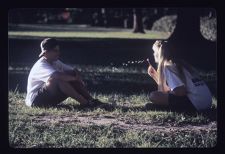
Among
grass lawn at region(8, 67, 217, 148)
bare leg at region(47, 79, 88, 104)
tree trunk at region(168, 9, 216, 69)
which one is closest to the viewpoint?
grass lawn at region(8, 67, 217, 148)

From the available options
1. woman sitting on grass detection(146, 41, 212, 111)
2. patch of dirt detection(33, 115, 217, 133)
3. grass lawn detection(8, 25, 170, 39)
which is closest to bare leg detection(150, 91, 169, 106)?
woman sitting on grass detection(146, 41, 212, 111)

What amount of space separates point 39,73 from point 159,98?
1.09 m

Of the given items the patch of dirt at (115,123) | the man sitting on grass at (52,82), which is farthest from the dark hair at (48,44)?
the patch of dirt at (115,123)

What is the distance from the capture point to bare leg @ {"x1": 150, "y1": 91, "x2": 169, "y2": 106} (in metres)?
5.66

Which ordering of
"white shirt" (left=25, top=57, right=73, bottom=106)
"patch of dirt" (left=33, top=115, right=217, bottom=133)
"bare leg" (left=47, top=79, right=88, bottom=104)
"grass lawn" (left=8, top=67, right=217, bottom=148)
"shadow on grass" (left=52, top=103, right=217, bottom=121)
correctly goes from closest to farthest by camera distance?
"grass lawn" (left=8, top=67, right=217, bottom=148) → "patch of dirt" (left=33, top=115, right=217, bottom=133) → "shadow on grass" (left=52, top=103, right=217, bottom=121) → "white shirt" (left=25, top=57, right=73, bottom=106) → "bare leg" (left=47, top=79, right=88, bottom=104)

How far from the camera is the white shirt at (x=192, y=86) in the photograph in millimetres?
5645

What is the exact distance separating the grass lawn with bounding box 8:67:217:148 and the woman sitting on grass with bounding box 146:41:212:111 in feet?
0.34

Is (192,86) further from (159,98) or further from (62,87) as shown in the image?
(62,87)

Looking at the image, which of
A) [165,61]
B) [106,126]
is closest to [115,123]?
[106,126]

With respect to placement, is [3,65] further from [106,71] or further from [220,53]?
[106,71]

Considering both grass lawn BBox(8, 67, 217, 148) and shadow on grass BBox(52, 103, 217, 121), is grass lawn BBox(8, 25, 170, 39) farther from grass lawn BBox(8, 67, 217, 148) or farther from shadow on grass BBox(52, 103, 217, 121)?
grass lawn BBox(8, 67, 217, 148)

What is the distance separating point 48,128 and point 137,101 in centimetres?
112

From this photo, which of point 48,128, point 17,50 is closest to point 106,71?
point 17,50

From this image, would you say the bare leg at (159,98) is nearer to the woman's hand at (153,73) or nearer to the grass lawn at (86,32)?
the woman's hand at (153,73)
